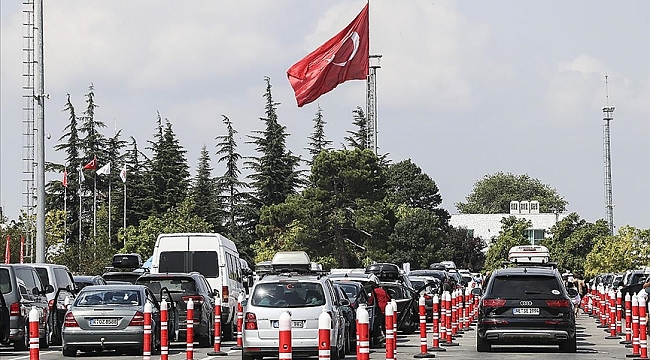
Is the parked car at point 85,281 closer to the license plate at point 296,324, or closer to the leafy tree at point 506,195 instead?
the license plate at point 296,324

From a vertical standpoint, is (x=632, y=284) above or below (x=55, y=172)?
below

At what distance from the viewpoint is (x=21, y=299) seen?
27.6 meters

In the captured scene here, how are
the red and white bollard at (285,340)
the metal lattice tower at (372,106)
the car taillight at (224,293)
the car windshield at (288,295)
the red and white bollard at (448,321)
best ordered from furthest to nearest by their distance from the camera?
the metal lattice tower at (372,106) → the car taillight at (224,293) → the red and white bollard at (448,321) → the car windshield at (288,295) → the red and white bollard at (285,340)

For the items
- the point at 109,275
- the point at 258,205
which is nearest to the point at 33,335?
the point at 109,275

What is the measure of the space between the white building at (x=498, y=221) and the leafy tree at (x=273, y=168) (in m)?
50.9

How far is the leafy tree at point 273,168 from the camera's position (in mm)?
101000

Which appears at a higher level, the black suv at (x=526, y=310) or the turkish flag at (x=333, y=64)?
the turkish flag at (x=333, y=64)

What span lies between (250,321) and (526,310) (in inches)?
232

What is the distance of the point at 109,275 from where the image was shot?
40.0 metres

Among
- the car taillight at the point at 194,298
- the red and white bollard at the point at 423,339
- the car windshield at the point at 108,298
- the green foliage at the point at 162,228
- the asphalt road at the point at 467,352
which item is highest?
the green foliage at the point at 162,228

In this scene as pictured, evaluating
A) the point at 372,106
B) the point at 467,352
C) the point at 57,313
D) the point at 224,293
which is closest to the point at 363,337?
the point at 467,352

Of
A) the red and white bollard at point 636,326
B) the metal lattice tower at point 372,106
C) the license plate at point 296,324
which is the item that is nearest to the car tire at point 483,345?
the red and white bollard at point 636,326

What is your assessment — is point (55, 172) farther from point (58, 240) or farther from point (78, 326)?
point (78, 326)

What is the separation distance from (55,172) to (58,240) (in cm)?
1725
